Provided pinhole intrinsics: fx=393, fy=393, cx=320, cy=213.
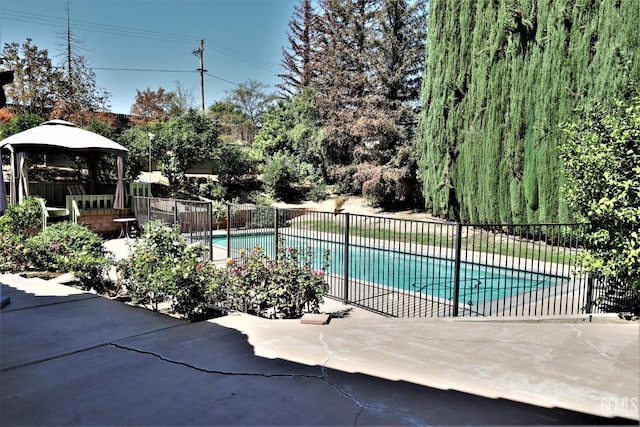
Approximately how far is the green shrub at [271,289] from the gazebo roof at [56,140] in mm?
8693

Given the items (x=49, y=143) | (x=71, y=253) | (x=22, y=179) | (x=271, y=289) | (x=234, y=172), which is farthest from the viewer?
(x=234, y=172)

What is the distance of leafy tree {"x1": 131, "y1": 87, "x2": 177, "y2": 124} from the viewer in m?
25.2

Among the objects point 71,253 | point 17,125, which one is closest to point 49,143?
point 17,125

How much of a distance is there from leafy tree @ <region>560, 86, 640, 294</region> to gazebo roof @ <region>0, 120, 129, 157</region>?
1173 cm

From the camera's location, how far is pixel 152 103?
2531 cm

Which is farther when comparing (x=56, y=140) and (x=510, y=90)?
(x=510, y=90)

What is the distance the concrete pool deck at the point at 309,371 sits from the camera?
2178 millimetres

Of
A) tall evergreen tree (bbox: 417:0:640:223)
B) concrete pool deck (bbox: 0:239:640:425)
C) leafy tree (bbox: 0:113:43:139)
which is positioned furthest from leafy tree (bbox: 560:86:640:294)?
leafy tree (bbox: 0:113:43:139)

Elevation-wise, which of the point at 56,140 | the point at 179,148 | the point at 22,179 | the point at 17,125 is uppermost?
the point at 17,125

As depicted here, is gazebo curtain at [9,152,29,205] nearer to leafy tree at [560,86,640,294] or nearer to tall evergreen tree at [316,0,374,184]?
tall evergreen tree at [316,0,374,184]

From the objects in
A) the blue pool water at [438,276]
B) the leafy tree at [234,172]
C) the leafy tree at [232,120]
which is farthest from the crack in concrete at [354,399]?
the leafy tree at [232,120]

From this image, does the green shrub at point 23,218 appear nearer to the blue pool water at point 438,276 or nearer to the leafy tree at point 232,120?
the blue pool water at point 438,276

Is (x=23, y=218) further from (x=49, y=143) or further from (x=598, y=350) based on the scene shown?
(x=598, y=350)

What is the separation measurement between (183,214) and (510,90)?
1062 centimetres
